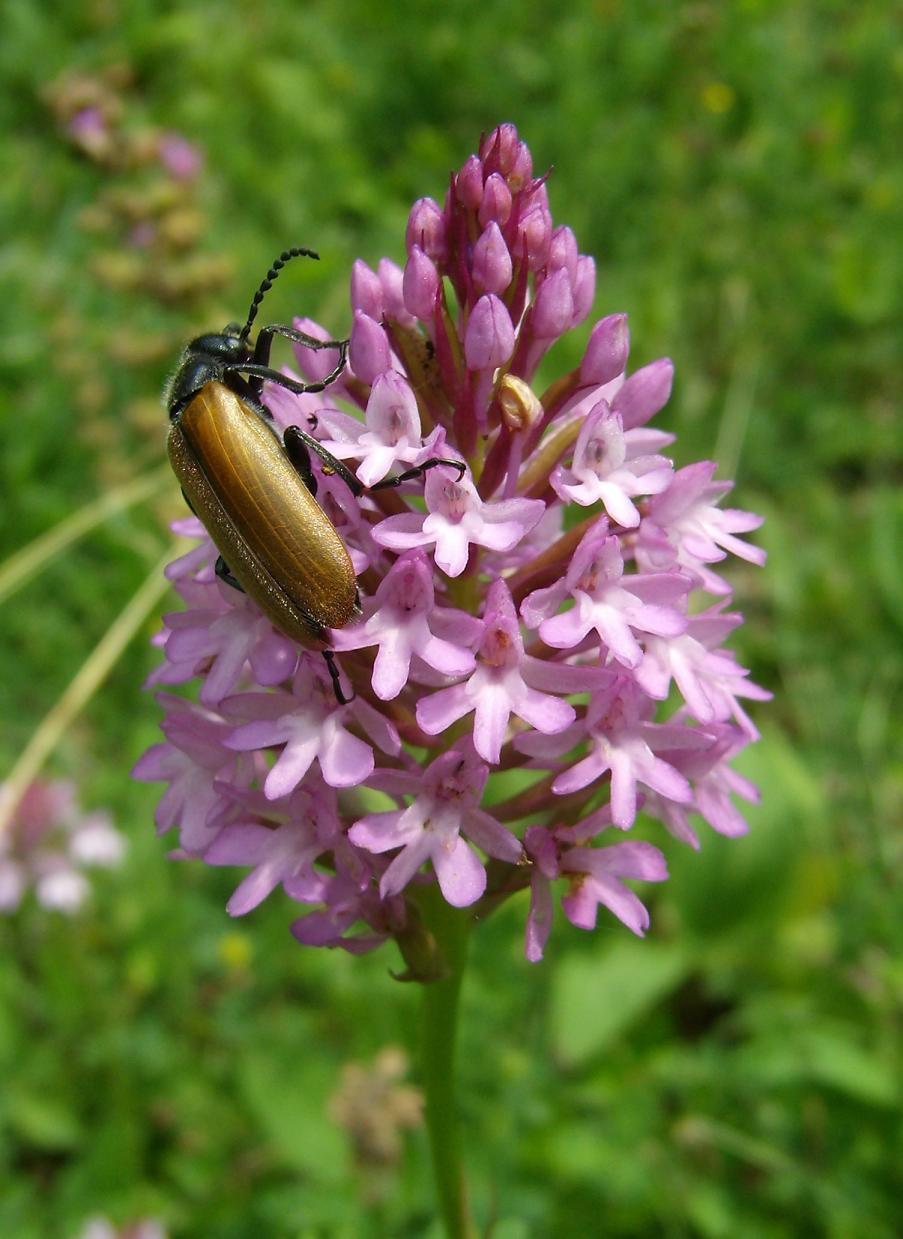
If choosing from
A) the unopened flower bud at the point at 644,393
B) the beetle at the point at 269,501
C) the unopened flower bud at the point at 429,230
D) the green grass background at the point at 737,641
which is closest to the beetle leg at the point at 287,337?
the beetle at the point at 269,501

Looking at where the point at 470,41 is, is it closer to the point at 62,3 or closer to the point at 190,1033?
the point at 62,3

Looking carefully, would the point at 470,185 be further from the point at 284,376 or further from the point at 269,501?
the point at 269,501

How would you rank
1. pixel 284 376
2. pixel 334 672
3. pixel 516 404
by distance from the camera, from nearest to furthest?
1. pixel 334 672
2. pixel 516 404
3. pixel 284 376

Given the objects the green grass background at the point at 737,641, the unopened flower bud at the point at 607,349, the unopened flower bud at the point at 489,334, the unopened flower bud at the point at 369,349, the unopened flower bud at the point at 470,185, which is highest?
the unopened flower bud at the point at 470,185

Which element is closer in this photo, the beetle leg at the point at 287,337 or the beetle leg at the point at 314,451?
the beetle leg at the point at 314,451

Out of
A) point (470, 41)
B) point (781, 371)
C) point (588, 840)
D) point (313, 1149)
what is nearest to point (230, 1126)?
point (313, 1149)

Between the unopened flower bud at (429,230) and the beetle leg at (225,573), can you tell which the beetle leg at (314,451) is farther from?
the unopened flower bud at (429,230)

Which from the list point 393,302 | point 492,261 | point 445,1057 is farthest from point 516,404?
point 445,1057
